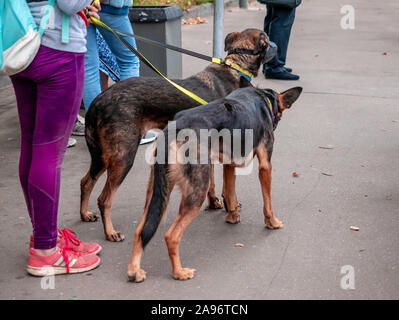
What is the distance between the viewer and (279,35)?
887 cm

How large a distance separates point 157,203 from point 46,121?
0.79 metres

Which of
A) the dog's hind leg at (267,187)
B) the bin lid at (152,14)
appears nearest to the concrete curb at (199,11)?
the bin lid at (152,14)

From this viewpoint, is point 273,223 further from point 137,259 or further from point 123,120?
point 123,120

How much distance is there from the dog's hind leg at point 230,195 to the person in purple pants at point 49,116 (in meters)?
1.25

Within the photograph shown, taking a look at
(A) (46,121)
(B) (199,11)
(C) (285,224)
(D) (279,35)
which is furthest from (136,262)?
(B) (199,11)

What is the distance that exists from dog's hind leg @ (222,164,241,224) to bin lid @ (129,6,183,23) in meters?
3.29

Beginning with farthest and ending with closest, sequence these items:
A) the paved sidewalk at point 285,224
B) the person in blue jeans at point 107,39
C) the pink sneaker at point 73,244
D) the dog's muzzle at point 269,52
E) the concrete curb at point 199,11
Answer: the concrete curb at point 199,11, the person in blue jeans at point 107,39, the dog's muzzle at point 269,52, the pink sneaker at point 73,244, the paved sidewalk at point 285,224

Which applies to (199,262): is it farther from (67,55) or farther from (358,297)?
(67,55)

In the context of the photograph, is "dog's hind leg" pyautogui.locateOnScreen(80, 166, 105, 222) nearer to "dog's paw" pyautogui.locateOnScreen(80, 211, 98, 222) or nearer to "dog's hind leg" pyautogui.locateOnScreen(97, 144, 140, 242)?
"dog's paw" pyautogui.locateOnScreen(80, 211, 98, 222)

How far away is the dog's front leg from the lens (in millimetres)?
4168

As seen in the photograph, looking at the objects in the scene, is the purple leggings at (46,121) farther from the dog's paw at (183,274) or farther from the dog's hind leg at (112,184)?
the dog's paw at (183,274)

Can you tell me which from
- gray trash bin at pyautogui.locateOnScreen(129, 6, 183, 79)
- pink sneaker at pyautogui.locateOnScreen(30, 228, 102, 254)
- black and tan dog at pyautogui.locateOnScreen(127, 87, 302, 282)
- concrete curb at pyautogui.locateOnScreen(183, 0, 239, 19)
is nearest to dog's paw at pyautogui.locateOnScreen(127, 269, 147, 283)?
black and tan dog at pyautogui.locateOnScreen(127, 87, 302, 282)

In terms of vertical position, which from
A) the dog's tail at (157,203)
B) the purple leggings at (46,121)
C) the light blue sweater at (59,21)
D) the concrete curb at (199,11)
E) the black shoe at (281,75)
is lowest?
the black shoe at (281,75)

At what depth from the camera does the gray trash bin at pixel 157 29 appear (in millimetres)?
7059
